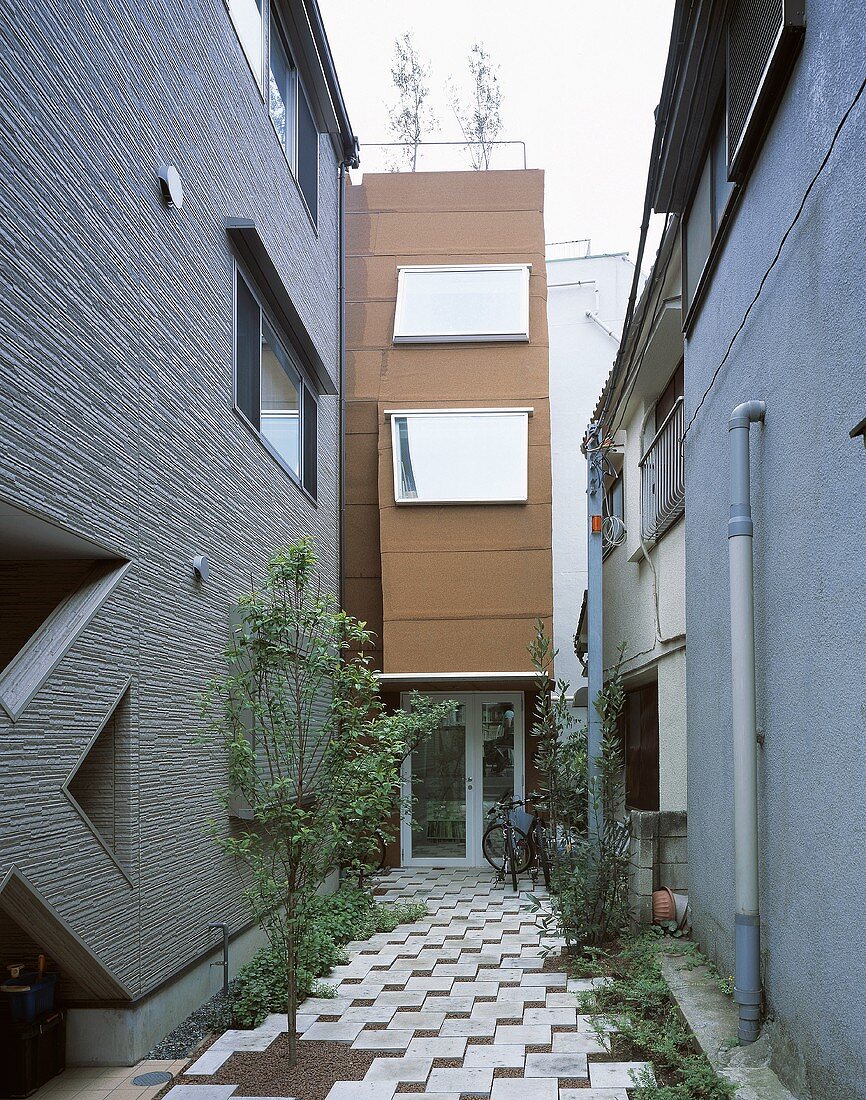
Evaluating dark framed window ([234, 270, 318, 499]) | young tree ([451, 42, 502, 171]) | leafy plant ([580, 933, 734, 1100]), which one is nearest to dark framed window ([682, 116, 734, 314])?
dark framed window ([234, 270, 318, 499])

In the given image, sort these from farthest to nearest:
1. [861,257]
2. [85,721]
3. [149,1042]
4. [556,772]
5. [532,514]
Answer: [532,514]
[556,772]
[149,1042]
[85,721]
[861,257]

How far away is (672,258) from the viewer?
8438mm

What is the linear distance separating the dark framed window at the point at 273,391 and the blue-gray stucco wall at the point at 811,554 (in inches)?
164

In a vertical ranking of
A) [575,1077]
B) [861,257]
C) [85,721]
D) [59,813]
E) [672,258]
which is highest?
[672,258]

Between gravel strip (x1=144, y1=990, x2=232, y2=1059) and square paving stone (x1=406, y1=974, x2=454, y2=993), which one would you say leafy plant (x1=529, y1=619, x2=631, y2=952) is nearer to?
square paving stone (x1=406, y1=974, x2=454, y2=993)

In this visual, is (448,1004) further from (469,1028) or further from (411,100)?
(411,100)

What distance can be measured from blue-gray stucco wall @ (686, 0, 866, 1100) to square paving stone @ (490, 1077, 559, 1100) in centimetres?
117

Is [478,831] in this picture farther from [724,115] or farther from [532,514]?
[724,115]

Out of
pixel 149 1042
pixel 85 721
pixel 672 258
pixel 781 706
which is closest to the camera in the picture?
pixel 781 706

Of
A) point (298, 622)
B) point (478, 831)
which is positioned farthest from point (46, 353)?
point (478, 831)

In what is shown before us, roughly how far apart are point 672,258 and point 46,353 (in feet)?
17.1

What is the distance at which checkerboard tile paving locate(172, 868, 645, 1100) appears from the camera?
553cm

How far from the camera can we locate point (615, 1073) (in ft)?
18.3

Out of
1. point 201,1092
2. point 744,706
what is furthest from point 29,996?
point 744,706
